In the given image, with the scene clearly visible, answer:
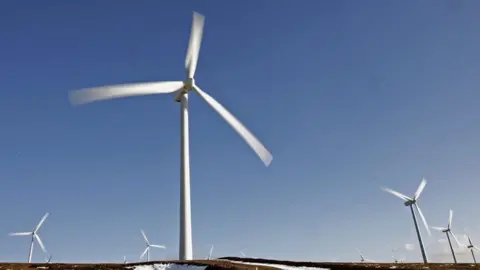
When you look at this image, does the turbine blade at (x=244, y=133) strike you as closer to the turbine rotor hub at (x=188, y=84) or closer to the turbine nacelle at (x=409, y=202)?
the turbine rotor hub at (x=188, y=84)

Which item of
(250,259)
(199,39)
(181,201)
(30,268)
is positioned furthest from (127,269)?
(199,39)

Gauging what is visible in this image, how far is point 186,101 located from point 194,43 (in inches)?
331

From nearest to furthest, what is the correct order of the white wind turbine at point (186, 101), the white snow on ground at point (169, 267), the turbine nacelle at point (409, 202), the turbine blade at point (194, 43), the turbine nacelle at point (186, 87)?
the white snow on ground at point (169, 267)
the white wind turbine at point (186, 101)
the turbine blade at point (194, 43)
the turbine nacelle at point (186, 87)
the turbine nacelle at point (409, 202)

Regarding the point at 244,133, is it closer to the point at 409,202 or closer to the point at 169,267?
the point at 169,267

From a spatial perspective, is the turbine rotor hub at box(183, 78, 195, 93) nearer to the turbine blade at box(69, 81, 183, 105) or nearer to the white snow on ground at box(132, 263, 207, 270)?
the turbine blade at box(69, 81, 183, 105)

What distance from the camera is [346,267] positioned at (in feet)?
139

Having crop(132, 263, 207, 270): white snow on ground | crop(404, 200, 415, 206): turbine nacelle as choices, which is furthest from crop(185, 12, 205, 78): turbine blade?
crop(404, 200, 415, 206): turbine nacelle

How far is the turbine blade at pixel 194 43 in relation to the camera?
54.5 m

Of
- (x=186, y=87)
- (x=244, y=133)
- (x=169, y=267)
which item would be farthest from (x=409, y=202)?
(x=169, y=267)

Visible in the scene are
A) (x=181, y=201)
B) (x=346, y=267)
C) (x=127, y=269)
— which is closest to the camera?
(x=127, y=269)

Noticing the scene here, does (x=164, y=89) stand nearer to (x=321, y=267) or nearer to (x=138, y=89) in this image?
(x=138, y=89)

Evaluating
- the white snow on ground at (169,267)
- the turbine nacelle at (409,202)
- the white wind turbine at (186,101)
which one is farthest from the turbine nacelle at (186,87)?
the turbine nacelle at (409,202)

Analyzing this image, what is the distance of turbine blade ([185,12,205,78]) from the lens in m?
54.5

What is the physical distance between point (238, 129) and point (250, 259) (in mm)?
17327
